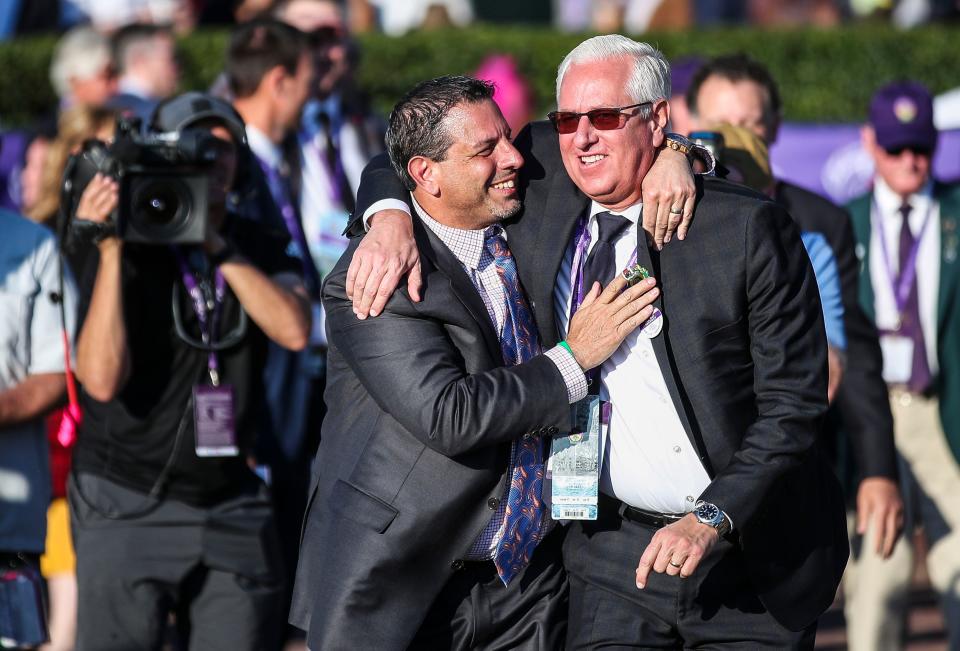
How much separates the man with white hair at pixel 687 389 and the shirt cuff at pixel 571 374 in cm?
23

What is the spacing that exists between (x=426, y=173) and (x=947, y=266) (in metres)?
3.16

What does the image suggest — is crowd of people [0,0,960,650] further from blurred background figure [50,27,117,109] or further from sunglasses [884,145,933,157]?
blurred background figure [50,27,117,109]

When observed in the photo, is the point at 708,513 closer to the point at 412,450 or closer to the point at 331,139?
the point at 412,450

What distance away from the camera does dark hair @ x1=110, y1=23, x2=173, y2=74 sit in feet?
30.9

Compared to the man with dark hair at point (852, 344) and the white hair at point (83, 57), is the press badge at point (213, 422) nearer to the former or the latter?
the man with dark hair at point (852, 344)

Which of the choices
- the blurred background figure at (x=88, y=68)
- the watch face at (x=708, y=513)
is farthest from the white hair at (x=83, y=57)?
the watch face at (x=708, y=513)

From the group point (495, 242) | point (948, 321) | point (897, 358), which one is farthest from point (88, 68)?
point (495, 242)

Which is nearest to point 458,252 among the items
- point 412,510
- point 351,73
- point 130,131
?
Result: point 412,510

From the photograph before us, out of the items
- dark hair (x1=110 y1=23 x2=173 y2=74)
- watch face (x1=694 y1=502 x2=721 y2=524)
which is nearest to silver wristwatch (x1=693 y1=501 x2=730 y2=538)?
watch face (x1=694 y1=502 x2=721 y2=524)

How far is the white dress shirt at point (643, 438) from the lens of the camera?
409 centimetres

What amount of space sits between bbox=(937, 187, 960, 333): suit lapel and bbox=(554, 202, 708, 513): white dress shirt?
2795mm

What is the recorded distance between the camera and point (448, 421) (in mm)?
3850

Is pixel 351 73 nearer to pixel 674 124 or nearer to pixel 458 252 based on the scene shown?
pixel 674 124

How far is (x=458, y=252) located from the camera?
4168mm
